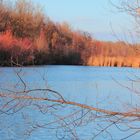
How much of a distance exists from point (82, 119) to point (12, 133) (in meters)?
6.30

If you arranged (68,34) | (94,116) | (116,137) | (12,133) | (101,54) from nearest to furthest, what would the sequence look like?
1. (94,116)
2. (116,137)
3. (12,133)
4. (101,54)
5. (68,34)

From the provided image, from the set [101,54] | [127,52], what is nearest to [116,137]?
[127,52]

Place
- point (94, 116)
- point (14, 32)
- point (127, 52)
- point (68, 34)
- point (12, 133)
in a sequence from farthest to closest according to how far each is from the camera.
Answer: point (68, 34) → point (14, 32) → point (12, 133) → point (127, 52) → point (94, 116)

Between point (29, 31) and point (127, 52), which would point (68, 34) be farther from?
point (127, 52)

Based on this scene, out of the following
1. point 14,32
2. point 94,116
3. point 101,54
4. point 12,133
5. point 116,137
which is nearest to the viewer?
point 94,116

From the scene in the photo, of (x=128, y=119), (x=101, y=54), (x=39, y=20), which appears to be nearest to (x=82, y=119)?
(x=128, y=119)

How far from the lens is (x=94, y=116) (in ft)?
10.1

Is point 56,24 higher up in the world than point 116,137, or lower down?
higher up

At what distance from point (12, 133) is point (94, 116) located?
643cm

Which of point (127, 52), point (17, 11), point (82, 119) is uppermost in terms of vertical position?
point (17, 11)

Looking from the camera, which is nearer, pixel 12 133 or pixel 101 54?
pixel 12 133

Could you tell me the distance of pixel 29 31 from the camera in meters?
46.1

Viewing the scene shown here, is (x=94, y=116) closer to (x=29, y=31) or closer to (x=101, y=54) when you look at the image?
(x=101, y=54)

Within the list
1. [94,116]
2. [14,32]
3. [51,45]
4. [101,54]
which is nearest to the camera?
[94,116]
